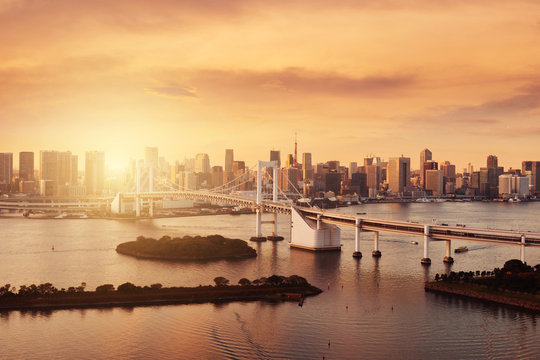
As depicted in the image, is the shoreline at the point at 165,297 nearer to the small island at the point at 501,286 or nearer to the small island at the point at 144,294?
the small island at the point at 144,294

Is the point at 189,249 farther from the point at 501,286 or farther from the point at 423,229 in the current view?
the point at 501,286

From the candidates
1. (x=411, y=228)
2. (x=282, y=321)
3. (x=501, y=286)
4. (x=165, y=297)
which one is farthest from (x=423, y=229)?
(x=165, y=297)

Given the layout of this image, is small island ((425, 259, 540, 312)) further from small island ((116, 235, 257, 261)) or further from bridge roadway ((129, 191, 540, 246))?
small island ((116, 235, 257, 261))

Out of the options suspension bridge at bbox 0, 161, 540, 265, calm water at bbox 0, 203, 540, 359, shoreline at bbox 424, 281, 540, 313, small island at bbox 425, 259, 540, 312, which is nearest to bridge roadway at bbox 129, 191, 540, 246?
suspension bridge at bbox 0, 161, 540, 265

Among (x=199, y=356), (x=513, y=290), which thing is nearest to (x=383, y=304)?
(x=513, y=290)

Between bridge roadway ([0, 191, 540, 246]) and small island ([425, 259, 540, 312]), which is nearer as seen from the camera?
small island ([425, 259, 540, 312])

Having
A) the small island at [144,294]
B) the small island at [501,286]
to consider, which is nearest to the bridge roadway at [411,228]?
the small island at [501,286]
